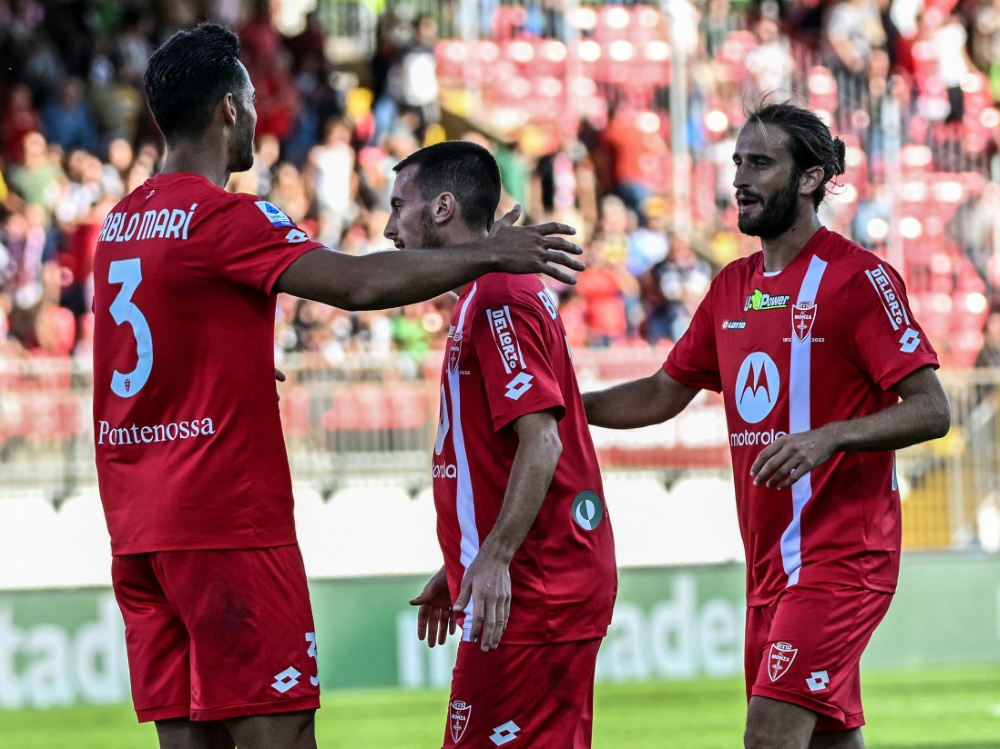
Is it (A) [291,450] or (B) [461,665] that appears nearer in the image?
(B) [461,665]

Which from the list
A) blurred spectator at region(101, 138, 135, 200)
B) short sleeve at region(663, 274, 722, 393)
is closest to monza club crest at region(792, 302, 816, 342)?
short sleeve at region(663, 274, 722, 393)

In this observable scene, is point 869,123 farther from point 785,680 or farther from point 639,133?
point 785,680

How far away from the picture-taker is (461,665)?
4.49 meters

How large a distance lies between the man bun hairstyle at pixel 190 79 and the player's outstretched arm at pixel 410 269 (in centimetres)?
53

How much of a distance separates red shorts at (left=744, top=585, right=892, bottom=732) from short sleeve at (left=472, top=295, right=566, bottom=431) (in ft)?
3.32

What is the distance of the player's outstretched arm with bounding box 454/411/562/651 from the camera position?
4.18 metres

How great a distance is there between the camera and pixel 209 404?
13.5 feet

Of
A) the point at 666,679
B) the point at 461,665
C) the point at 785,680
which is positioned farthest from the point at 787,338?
the point at 666,679

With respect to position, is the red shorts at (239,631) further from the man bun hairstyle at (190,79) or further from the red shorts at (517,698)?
the man bun hairstyle at (190,79)

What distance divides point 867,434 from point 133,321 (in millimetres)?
2049

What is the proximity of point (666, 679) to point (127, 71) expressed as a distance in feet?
29.3

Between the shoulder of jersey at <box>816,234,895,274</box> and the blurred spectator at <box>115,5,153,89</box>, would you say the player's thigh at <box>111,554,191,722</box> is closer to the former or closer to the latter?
the shoulder of jersey at <box>816,234,895,274</box>

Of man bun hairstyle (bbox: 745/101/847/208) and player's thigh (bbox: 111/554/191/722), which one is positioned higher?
man bun hairstyle (bbox: 745/101/847/208)

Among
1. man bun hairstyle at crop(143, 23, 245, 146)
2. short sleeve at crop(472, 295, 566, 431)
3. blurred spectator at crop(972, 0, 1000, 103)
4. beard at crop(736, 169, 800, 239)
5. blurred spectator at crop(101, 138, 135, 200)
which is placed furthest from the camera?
blurred spectator at crop(972, 0, 1000, 103)
